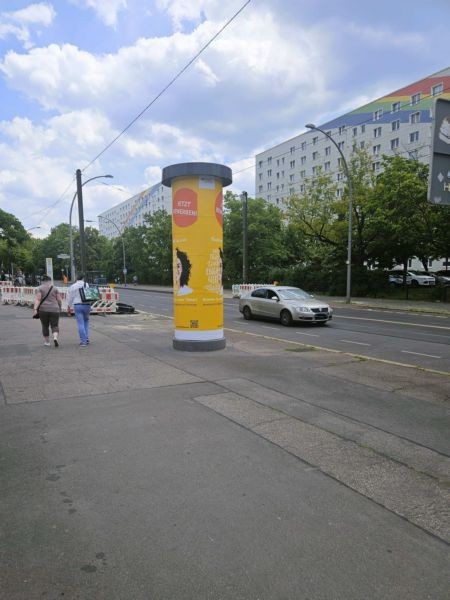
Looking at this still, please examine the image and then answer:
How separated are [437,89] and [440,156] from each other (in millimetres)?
59321

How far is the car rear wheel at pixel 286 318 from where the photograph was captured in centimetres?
1569

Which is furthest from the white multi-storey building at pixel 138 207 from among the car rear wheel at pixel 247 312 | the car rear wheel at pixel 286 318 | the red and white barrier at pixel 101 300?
the car rear wheel at pixel 286 318

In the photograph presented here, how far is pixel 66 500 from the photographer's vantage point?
3.31 meters

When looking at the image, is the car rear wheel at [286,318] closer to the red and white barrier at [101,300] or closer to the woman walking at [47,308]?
the red and white barrier at [101,300]

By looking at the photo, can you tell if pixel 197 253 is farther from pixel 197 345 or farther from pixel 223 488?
pixel 223 488

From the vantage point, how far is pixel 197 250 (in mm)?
9695

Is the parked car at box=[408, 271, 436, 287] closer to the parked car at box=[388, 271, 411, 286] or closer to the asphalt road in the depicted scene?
the parked car at box=[388, 271, 411, 286]

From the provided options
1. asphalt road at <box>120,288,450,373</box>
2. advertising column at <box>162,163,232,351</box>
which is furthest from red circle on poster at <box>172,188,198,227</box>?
asphalt road at <box>120,288,450,373</box>

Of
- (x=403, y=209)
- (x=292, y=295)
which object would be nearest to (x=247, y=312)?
(x=292, y=295)

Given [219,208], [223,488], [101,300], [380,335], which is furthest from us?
[101,300]

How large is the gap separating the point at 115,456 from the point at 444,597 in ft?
9.16

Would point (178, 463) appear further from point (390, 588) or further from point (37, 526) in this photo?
point (390, 588)

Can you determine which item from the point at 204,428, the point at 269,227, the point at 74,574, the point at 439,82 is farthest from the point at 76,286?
the point at 439,82

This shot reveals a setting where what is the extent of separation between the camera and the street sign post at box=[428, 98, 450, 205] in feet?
18.8
